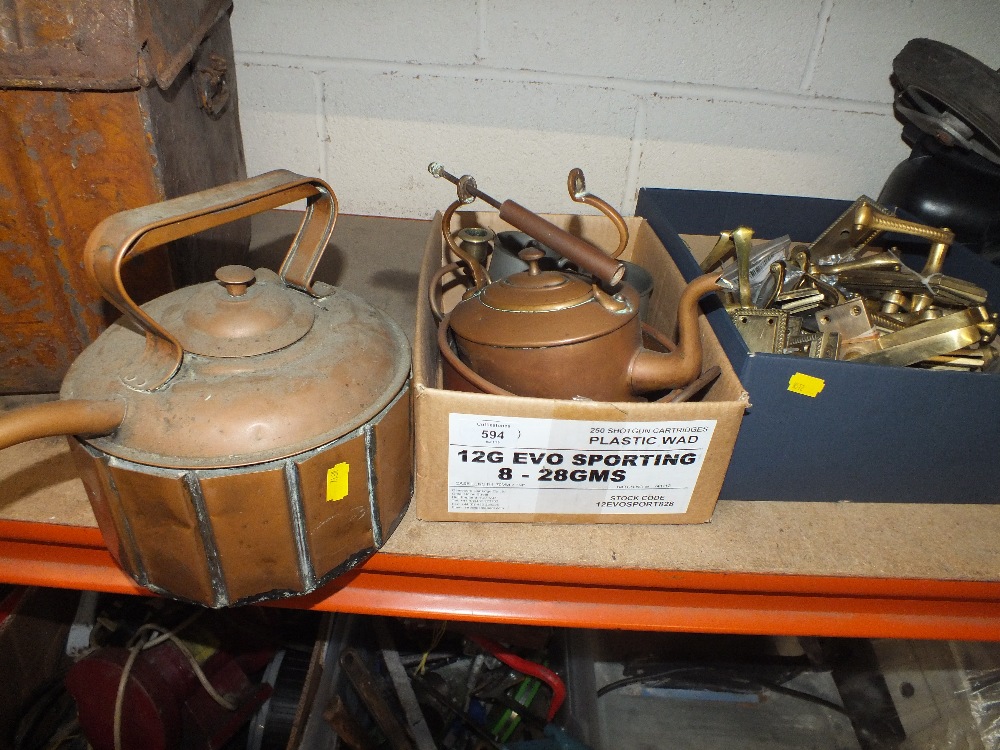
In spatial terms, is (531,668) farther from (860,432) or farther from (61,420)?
(61,420)

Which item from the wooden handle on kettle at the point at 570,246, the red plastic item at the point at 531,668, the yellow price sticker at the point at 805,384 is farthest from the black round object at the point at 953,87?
the red plastic item at the point at 531,668

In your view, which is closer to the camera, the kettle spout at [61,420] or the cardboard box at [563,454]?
the kettle spout at [61,420]

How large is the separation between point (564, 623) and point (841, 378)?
43cm

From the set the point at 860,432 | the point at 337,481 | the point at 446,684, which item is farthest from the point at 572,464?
the point at 446,684

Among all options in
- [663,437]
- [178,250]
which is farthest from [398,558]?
[178,250]

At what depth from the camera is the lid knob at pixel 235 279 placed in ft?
1.93

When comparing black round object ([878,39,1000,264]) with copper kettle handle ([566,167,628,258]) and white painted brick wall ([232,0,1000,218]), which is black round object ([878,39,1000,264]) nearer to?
white painted brick wall ([232,0,1000,218])

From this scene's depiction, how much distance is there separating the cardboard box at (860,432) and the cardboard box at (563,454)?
0.21 ft

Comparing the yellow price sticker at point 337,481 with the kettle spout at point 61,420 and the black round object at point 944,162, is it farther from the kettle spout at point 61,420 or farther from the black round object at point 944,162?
the black round object at point 944,162

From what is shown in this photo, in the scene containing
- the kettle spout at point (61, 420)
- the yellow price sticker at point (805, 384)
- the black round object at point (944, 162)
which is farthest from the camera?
the black round object at point (944, 162)

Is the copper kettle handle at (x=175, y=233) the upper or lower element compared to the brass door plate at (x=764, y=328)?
upper

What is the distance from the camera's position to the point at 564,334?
67 cm

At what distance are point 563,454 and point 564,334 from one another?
133mm

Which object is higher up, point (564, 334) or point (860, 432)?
point (564, 334)
